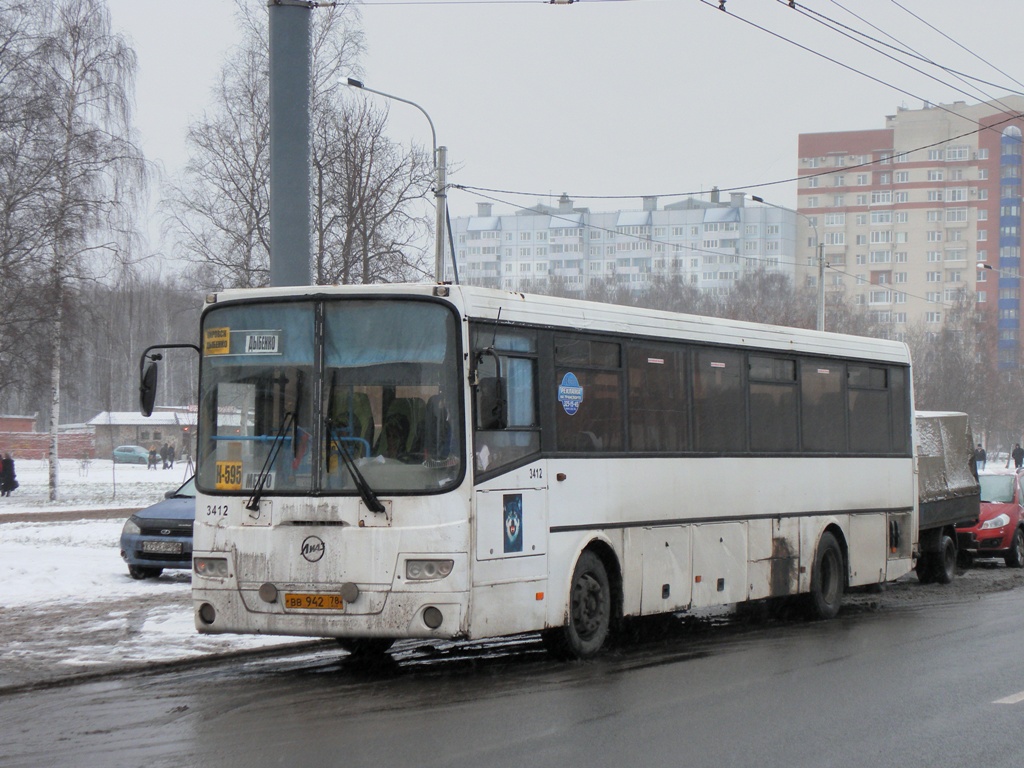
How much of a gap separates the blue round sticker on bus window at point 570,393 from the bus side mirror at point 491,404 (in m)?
1.16

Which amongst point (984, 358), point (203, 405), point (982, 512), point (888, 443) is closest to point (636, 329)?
point (203, 405)

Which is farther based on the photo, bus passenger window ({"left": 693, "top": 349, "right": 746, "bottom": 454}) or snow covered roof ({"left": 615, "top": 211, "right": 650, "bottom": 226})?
snow covered roof ({"left": 615, "top": 211, "right": 650, "bottom": 226})

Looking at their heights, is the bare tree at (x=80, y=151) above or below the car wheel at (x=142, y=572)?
above

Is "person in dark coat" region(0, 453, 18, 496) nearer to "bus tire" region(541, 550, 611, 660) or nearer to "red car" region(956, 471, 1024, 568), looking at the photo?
"red car" region(956, 471, 1024, 568)

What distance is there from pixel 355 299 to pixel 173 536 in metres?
8.29

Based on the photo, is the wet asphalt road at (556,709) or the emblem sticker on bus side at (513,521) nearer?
the wet asphalt road at (556,709)

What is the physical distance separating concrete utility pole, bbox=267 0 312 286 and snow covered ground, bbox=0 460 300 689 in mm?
3454

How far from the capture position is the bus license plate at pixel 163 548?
17.6m

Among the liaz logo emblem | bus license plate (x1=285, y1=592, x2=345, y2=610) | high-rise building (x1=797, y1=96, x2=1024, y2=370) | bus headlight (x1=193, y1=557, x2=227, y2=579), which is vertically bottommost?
bus license plate (x1=285, y1=592, x2=345, y2=610)

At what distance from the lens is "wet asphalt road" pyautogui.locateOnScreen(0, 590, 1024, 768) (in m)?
7.48

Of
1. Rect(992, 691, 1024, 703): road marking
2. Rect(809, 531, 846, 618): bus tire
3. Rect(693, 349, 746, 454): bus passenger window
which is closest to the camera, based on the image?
Rect(992, 691, 1024, 703): road marking

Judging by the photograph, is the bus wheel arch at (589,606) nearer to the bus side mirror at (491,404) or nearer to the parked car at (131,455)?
the bus side mirror at (491,404)

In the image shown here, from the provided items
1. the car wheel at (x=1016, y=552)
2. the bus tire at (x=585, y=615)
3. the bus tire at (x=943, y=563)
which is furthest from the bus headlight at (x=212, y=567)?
the car wheel at (x=1016, y=552)

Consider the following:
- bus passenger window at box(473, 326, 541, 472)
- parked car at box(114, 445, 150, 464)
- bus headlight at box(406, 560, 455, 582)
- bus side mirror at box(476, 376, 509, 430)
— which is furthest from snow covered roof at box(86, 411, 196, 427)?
bus headlight at box(406, 560, 455, 582)
